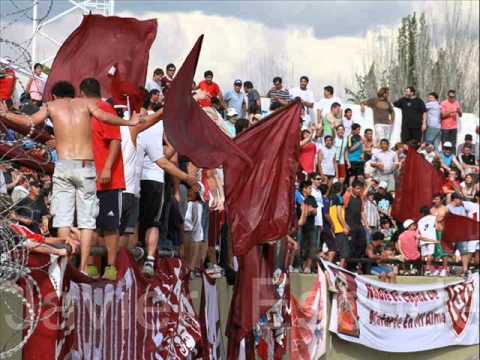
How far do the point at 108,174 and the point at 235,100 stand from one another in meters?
10.8

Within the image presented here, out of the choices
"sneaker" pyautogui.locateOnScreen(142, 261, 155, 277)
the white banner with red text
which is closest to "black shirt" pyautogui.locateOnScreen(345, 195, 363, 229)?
the white banner with red text

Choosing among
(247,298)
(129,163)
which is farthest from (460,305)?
(129,163)

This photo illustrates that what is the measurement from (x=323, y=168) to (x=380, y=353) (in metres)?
3.50

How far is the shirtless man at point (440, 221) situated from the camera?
21531 millimetres

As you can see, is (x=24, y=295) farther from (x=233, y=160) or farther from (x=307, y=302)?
(x=307, y=302)

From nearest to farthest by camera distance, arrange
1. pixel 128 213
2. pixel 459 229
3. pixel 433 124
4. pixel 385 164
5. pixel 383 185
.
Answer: pixel 128 213 < pixel 459 229 < pixel 383 185 < pixel 385 164 < pixel 433 124

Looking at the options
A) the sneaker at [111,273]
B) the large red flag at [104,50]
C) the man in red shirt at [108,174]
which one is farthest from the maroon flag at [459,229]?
the sneaker at [111,273]

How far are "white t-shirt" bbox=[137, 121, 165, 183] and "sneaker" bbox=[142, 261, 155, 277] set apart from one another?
2.95ft

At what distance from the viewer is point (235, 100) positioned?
2158 cm

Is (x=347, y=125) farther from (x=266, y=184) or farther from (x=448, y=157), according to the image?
(x=266, y=184)

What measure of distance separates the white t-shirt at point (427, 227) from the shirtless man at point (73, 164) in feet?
37.7

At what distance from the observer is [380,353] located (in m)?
20.5

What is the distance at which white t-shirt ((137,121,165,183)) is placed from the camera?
12125 mm

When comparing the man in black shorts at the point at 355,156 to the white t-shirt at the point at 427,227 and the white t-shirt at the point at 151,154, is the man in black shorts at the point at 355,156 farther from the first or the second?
the white t-shirt at the point at 151,154
